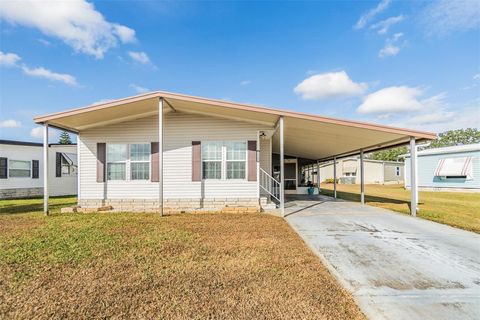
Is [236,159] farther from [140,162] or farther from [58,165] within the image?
[58,165]

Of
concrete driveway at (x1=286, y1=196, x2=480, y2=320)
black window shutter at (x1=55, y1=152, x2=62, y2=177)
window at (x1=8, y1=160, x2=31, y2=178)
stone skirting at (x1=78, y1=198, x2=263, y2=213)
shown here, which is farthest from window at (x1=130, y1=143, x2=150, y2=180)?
window at (x1=8, y1=160, x2=31, y2=178)

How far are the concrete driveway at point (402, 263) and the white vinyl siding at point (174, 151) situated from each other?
10.7 feet

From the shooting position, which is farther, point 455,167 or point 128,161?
point 455,167

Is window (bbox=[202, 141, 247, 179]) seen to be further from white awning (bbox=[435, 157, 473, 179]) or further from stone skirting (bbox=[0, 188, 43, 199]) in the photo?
white awning (bbox=[435, 157, 473, 179])

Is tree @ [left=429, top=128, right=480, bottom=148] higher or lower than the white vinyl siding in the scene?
higher

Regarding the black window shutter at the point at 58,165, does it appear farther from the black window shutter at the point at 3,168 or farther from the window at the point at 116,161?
the window at the point at 116,161

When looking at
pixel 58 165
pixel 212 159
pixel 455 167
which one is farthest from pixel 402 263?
pixel 455 167

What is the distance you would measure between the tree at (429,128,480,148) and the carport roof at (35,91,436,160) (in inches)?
2060

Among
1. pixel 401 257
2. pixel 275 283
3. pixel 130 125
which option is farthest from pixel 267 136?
pixel 275 283

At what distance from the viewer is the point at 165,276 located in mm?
3410

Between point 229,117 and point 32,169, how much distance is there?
45.3ft

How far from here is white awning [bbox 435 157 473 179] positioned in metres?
18.1

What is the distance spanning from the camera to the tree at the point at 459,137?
4956 centimetres

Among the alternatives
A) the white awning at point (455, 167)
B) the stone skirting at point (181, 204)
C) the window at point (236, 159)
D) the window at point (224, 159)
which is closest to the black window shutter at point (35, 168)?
the stone skirting at point (181, 204)
